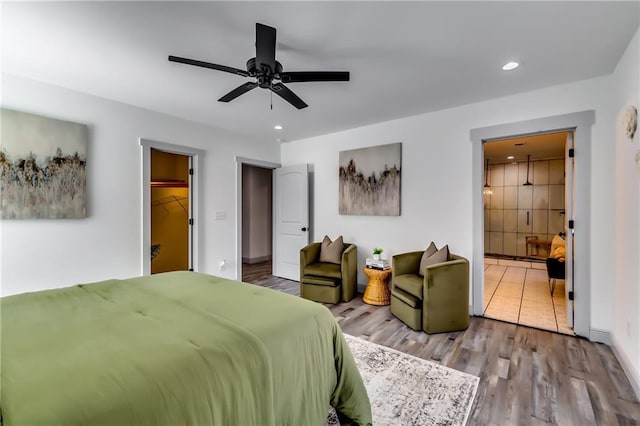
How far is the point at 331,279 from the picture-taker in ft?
12.8

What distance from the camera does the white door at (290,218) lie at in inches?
195

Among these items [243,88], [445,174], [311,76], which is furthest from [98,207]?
[445,174]

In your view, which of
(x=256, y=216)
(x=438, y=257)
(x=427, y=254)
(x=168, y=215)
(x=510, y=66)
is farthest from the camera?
(x=256, y=216)

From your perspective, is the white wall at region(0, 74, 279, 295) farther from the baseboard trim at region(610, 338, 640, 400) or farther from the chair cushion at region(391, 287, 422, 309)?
the baseboard trim at region(610, 338, 640, 400)

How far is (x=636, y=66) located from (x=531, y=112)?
3.18 ft

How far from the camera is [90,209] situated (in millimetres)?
3096

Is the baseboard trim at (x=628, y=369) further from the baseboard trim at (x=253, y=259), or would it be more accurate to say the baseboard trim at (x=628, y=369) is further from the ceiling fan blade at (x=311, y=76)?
the baseboard trim at (x=253, y=259)

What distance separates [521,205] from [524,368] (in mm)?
5794

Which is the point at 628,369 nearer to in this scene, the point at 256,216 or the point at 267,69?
the point at 267,69

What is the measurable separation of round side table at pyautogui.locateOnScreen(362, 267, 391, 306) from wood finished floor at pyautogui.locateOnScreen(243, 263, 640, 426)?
37 cm

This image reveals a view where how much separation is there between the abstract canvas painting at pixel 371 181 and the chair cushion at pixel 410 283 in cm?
99

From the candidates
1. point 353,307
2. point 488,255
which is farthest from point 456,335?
point 488,255

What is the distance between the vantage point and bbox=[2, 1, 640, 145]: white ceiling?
71.5 inches

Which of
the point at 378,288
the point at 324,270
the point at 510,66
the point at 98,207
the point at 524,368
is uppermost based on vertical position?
the point at 510,66
